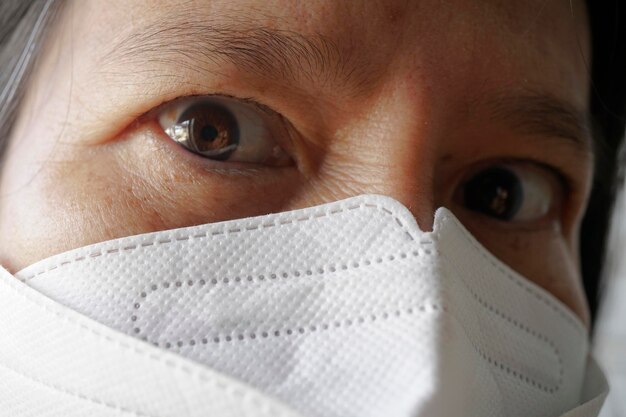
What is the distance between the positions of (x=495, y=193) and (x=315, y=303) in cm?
43

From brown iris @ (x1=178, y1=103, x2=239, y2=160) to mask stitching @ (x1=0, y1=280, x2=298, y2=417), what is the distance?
Answer: 24cm

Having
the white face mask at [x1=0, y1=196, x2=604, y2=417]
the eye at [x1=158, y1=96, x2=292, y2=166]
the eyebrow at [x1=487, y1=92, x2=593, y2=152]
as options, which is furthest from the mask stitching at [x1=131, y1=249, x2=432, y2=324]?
the eyebrow at [x1=487, y1=92, x2=593, y2=152]

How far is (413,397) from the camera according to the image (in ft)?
2.08

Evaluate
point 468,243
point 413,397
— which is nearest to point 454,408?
point 413,397

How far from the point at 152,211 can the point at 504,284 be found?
428mm

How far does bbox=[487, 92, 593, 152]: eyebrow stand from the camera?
923 mm

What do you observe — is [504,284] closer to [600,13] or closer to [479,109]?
[479,109]

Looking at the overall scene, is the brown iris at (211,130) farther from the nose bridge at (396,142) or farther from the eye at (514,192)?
the eye at (514,192)

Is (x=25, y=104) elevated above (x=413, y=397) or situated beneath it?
elevated above

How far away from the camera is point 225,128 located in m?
0.84

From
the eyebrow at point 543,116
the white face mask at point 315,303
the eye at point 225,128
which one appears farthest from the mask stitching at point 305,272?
the eyebrow at point 543,116

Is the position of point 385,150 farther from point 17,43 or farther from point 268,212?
point 17,43

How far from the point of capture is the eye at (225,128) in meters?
0.83

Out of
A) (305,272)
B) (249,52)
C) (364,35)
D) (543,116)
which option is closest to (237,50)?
(249,52)
